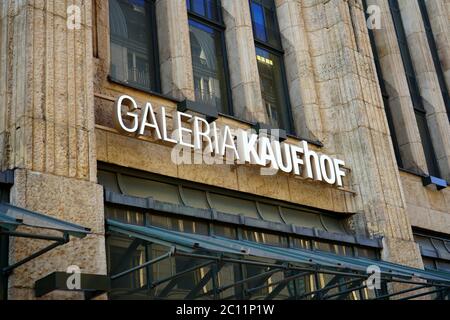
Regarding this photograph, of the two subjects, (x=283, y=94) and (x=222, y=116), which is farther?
(x=283, y=94)

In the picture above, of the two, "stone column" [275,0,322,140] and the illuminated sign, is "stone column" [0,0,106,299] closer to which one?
the illuminated sign

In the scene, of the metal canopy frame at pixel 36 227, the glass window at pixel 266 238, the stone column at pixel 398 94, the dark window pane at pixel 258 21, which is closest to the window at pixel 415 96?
the stone column at pixel 398 94

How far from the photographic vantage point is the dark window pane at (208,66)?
17.1m

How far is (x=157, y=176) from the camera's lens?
565 inches

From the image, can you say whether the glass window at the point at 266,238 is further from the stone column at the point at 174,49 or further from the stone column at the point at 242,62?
the stone column at the point at 174,49

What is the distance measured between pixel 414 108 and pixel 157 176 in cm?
1145

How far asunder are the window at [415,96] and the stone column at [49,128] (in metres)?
12.9

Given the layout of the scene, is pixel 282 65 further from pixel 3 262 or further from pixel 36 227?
pixel 36 227

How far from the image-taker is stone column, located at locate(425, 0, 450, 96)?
80.4ft

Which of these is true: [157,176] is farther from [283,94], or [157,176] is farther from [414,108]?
[414,108]

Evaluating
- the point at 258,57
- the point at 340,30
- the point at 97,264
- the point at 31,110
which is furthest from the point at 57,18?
the point at 340,30

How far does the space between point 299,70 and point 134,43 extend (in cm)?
498

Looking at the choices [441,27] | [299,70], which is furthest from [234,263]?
[441,27]

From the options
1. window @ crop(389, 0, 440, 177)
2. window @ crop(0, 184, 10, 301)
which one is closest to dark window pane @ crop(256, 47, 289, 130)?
window @ crop(389, 0, 440, 177)
